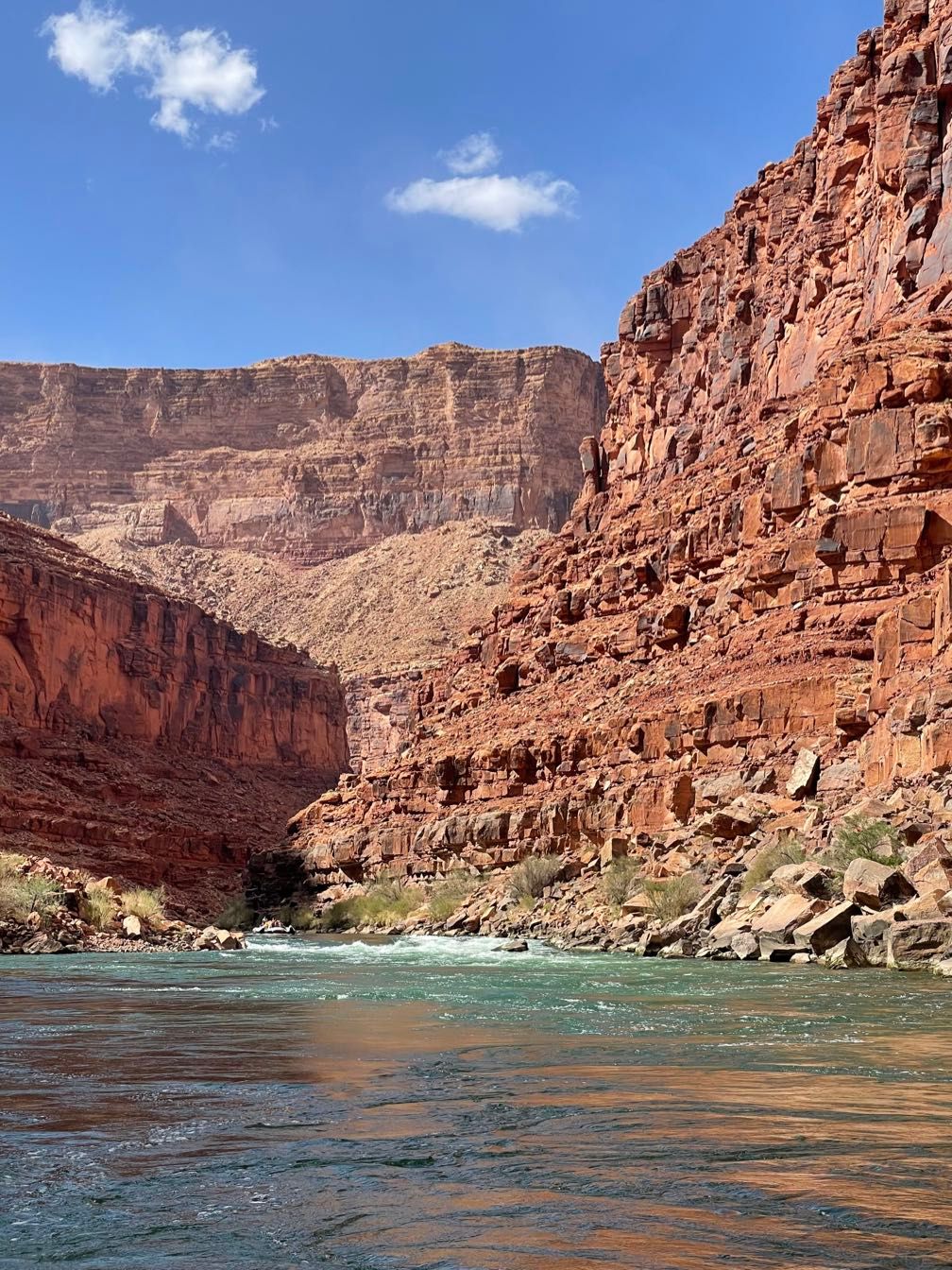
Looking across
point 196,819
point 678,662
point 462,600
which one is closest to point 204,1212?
point 678,662

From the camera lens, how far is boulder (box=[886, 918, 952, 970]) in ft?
66.7

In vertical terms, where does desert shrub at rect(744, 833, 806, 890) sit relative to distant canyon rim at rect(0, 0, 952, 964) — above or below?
below

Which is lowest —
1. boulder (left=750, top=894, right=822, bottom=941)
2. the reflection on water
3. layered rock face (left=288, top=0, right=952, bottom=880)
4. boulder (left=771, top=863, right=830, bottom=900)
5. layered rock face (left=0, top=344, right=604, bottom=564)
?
the reflection on water

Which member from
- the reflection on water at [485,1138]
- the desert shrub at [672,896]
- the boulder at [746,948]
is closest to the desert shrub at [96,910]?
the desert shrub at [672,896]

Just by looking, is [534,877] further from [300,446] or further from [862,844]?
[300,446]

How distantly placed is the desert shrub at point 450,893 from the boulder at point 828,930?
24.8 metres

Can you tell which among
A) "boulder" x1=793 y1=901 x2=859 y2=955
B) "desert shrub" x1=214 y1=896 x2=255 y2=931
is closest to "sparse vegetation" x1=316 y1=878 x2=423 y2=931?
"desert shrub" x1=214 y1=896 x2=255 y2=931

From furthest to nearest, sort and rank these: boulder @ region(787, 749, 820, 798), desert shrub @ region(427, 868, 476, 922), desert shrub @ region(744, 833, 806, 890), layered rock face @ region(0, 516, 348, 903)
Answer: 1. layered rock face @ region(0, 516, 348, 903)
2. desert shrub @ region(427, 868, 476, 922)
3. boulder @ region(787, 749, 820, 798)
4. desert shrub @ region(744, 833, 806, 890)

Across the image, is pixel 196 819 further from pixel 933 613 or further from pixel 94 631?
pixel 933 613

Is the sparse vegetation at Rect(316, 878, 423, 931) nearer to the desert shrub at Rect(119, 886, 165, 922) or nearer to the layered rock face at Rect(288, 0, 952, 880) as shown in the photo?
the layered rock face at Rect(288, 0, 952, 880)

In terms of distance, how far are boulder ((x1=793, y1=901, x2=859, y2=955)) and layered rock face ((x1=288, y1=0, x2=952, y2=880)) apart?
566 cm

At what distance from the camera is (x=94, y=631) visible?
83.1 m

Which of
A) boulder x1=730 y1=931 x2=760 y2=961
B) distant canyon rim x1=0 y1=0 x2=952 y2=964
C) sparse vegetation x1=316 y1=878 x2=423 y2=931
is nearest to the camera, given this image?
boulder x1=730 y1=931 x2=760 y2=961

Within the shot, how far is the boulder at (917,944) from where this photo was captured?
20344mm
